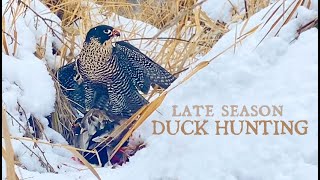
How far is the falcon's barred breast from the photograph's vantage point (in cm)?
147

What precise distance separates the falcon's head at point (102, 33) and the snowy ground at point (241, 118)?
0.25 metres

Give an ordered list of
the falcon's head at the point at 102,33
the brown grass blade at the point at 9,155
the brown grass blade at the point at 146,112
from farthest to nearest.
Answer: the falcon's head at the point at 102,33 → the brown grass blade at the point at 146,112 → the brown grass blade at the point at 9,155

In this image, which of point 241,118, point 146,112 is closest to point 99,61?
point 146,112

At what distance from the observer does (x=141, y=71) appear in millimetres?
1491

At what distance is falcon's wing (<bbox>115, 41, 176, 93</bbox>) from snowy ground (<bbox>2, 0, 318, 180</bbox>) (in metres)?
0.22

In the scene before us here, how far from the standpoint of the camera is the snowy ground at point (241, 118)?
1.06 m

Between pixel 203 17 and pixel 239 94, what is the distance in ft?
1.77

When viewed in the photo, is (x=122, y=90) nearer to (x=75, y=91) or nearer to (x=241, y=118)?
(x=75, y=91)

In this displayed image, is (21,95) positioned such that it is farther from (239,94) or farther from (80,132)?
(239,94)

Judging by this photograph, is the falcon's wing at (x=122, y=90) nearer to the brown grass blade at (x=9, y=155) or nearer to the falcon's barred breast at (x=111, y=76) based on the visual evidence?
the falcon's barred breast at (x=111, y=76)

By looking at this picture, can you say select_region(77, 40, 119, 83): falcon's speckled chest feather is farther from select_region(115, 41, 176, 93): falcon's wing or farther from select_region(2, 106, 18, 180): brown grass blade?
select_region(2, 106, 18, 180): brown grass blade

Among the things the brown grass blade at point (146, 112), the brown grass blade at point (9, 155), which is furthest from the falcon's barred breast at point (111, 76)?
the brown grass blade at point (9, 155)

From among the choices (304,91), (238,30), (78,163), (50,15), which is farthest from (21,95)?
(304,91)

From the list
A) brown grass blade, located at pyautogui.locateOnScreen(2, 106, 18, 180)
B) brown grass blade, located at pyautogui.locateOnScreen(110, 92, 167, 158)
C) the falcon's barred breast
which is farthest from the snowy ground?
the falcon's barred breast
